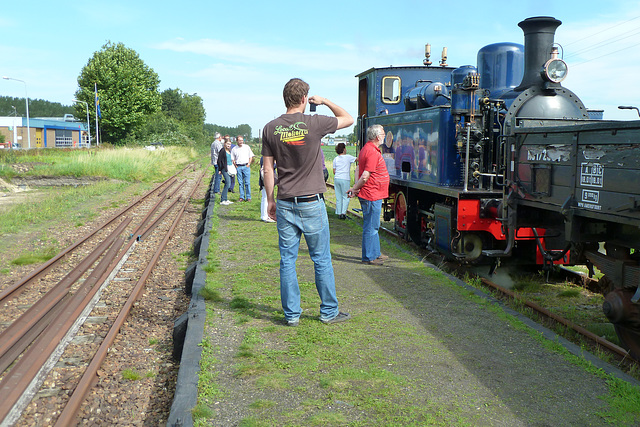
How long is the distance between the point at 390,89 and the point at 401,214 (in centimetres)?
258

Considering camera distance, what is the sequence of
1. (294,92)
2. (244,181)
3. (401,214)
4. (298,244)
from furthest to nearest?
(244,181) < (401,214) < (298,244) < (294,92)

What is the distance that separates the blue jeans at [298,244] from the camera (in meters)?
5.07

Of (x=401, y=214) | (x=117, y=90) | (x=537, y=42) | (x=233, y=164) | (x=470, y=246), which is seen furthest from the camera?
(x=117, y=90)

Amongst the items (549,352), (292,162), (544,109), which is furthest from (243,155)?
(549,352)

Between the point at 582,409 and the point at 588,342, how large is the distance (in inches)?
78.2

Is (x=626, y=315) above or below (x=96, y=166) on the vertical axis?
below

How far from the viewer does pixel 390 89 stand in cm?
1169

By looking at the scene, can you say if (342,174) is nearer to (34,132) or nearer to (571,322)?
(571,322)

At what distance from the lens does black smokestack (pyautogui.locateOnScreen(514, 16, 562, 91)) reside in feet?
25.0

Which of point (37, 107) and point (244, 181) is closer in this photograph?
point (244, 181)

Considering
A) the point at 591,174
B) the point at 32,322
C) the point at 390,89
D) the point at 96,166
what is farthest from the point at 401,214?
the point at 96,166

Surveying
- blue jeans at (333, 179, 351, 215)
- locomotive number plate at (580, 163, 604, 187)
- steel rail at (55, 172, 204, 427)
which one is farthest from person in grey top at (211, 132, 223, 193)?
locomotive number plate at (580, 163, 604, 187)

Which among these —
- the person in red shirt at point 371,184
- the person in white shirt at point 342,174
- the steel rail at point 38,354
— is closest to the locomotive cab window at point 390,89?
the person in white shirt at point 342,174

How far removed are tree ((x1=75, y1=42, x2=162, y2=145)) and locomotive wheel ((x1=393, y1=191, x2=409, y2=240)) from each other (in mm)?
46903
